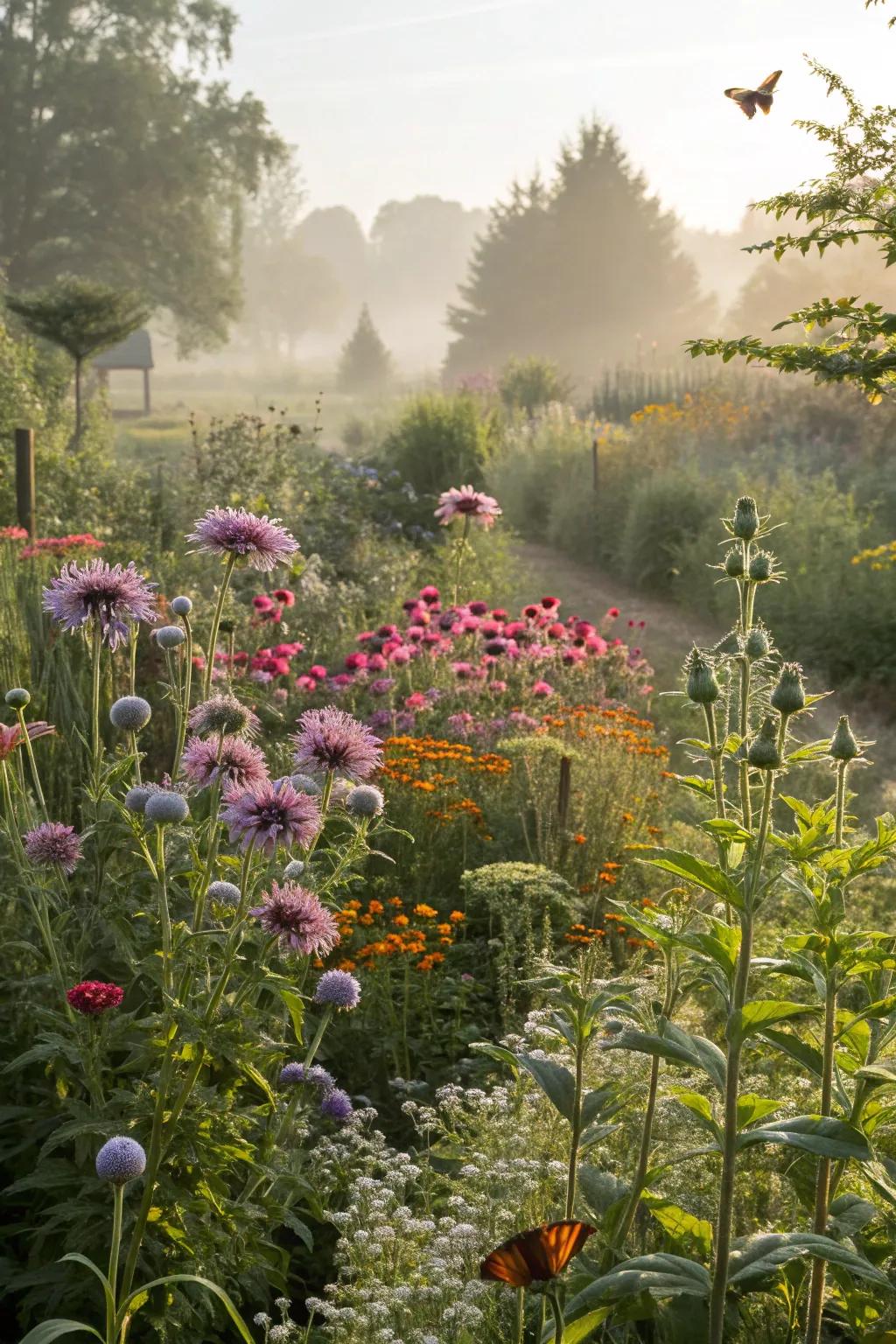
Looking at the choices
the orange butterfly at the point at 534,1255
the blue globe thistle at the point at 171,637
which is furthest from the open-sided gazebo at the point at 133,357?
the orange butterfly at the point at 534,1255

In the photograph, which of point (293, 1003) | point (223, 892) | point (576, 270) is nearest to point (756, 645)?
point (293, 1003)

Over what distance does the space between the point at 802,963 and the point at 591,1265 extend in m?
0.68

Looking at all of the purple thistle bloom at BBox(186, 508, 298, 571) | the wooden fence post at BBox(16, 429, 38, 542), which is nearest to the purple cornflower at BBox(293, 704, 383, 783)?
the purple thistle bloom at BBox(186, 508, 298, 571)

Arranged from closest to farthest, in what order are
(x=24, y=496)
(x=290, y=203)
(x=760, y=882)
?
(x=760, y=882) < (x=24, y=496) < (x=290, y=203)

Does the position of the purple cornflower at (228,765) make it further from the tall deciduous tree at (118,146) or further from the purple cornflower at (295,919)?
the tall deciduous tree at (118,146)

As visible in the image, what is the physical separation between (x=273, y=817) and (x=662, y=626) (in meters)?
8.15

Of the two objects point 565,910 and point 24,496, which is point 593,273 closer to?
point 24,496

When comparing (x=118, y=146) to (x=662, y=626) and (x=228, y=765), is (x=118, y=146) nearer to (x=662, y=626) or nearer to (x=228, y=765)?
(x=662, y=626)

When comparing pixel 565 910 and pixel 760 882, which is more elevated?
pixel 760 882

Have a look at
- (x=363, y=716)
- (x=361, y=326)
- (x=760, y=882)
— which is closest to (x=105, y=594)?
(x=760, y=882)

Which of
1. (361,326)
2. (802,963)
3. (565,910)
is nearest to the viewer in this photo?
(802,963)

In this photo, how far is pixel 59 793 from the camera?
4438mm

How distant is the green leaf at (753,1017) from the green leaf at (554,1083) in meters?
A: 0.32

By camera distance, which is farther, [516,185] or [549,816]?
[516,185]
